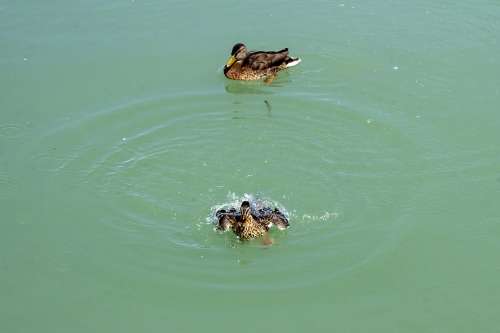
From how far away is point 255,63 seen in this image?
928 cm

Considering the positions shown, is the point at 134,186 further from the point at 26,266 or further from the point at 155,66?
the point at 155,66

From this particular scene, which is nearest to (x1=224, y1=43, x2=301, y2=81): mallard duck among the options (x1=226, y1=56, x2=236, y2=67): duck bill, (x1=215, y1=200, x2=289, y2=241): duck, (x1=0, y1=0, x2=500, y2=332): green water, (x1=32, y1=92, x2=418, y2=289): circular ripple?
(x1=226, y1=56, x2=236, y2=67): duck bill

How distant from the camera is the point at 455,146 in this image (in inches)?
305

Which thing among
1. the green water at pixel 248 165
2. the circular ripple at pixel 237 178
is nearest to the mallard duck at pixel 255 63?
the green water at pixel 248 165

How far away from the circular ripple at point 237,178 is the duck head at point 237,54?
1.72ft

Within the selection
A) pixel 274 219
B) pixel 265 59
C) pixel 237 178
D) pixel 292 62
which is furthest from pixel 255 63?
pixel 274 219

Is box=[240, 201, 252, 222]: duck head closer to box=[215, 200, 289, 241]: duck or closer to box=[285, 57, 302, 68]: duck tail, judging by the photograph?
box=[215, 200, 289, 241]: duck

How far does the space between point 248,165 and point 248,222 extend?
3.92 feet

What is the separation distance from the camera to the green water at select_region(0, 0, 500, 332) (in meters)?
6.11

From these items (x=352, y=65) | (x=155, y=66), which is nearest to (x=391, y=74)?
(x=352, y=65)

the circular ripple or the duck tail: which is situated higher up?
the duck tail

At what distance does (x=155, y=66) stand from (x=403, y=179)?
3583 mm

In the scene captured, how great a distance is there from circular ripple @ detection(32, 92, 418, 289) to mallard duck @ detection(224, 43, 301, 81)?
38cm

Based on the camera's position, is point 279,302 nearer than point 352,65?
Yes
